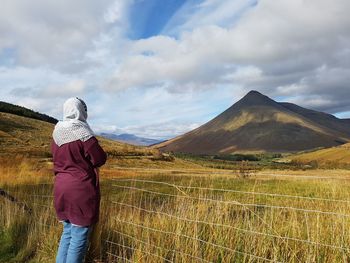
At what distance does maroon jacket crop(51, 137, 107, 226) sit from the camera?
4.89 meters

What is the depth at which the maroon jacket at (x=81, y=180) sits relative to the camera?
193 inches

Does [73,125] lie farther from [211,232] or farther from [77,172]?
[211,232]

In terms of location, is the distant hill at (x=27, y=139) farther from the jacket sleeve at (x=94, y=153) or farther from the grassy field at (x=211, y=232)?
the jacket sleeve at (x=94, y=153)

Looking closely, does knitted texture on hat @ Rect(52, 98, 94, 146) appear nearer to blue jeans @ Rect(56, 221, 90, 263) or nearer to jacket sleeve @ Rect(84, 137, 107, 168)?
jacket sleeve @ Rect(84, 137, 107, 168)

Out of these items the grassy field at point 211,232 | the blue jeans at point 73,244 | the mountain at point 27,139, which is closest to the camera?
the grassy field at point 211,232

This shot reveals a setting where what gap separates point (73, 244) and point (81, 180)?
804 millimetres

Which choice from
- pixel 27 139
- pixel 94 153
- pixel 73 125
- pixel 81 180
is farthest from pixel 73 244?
pixel 27 139

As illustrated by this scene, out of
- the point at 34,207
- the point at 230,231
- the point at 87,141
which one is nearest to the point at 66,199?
the point at 87,141

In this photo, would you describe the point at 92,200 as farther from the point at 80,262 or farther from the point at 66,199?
the point at 80,262

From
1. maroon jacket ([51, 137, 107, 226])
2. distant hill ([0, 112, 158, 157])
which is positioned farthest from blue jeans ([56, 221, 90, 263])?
distant hill ([0, 112, 158, 157])

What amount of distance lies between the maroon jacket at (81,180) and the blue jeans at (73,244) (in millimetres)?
143

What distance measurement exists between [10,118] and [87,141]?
49.5 metres

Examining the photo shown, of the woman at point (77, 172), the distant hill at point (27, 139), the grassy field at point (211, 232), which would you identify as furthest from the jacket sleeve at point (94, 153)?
the distant hill at point (27, 139)

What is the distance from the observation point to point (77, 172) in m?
4.93
